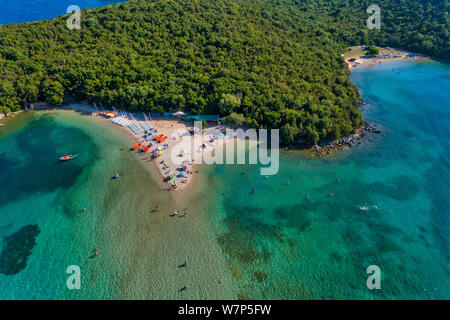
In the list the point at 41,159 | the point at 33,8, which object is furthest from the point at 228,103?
the point at 33,8

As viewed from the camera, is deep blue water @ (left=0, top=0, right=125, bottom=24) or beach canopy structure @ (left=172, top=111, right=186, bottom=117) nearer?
beach canopy structure @ (left=172, top=111, right=186, bottom=117)

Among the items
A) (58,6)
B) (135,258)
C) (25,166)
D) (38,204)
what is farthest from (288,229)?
(58,6)

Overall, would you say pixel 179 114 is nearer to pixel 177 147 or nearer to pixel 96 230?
pixel 177 147

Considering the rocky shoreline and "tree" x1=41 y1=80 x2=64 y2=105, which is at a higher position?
"tree" x1=41 y1=80 x2=64 y2=105

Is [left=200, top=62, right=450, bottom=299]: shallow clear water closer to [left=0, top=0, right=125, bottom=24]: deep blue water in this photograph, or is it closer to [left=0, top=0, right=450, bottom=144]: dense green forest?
[left=0, top=0, right=450, bottom=144]: dense green forest

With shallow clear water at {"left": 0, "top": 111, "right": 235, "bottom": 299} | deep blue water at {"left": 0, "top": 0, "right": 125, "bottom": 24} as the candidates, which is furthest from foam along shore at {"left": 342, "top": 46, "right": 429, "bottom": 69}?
deep blue water at {"left": 0, "top": 0, "right": 125, "bottom": 24}

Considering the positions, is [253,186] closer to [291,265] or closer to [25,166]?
[291,265]

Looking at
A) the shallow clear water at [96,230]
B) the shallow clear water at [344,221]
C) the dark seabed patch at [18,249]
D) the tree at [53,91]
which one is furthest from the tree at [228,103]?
the tree at [53,91]
